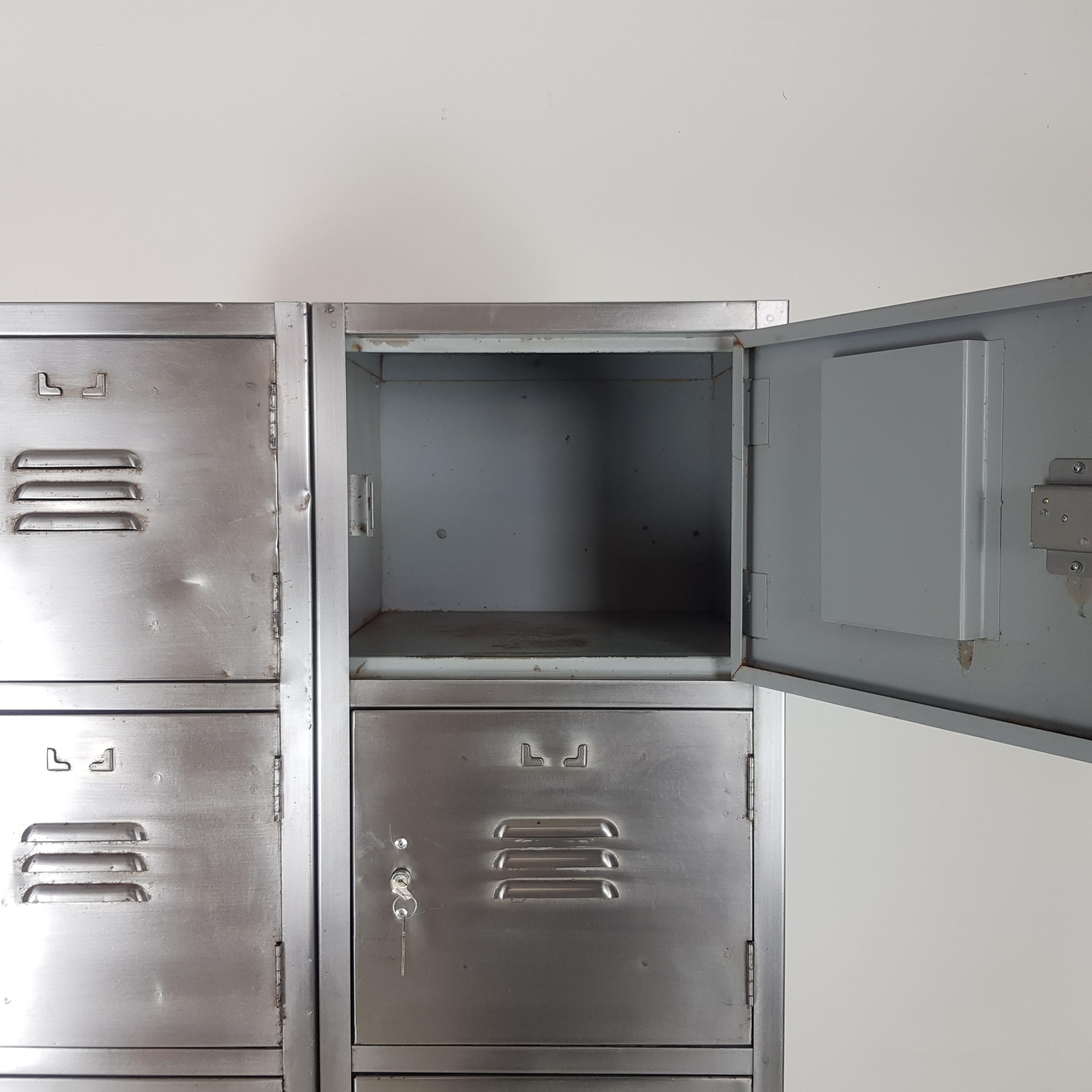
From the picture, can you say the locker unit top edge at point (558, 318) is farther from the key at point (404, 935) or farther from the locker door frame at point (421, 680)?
the key at point (404, 935)

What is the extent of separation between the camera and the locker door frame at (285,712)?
1221mm

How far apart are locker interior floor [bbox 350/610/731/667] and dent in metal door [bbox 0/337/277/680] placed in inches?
8.9

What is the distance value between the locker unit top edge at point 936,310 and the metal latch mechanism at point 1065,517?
0.57 feet

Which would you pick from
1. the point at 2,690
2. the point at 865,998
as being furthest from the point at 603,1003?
the point at 865,998

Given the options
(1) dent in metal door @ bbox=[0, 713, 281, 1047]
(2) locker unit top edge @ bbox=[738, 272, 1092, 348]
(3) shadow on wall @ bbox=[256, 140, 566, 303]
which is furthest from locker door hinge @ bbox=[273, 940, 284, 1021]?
(3) shadow on wall @ bbox=[256, 140, 566, 303]

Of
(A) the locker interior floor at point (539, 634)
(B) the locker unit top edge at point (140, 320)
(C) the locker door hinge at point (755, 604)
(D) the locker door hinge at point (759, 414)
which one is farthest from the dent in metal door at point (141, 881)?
(D) the locker door hinge at point (759, 414)

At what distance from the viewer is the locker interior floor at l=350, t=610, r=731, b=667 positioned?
1.33 metres

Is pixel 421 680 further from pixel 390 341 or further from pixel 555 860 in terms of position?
pixel 390 341

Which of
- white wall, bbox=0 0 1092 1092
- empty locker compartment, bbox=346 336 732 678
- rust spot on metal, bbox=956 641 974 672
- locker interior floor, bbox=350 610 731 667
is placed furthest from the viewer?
white wall, bbox=0 0 1092 1092

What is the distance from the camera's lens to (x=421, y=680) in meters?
1.25

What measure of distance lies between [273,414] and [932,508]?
0.92m

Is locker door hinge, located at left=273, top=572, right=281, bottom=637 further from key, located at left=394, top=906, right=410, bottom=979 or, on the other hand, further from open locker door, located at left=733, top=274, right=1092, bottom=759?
open locker door, located at left=733, top=274, right=1092, bottom=759

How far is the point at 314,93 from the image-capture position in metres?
1.93

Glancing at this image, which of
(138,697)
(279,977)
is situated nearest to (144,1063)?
(279,977)
